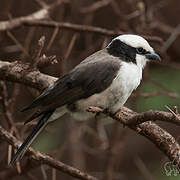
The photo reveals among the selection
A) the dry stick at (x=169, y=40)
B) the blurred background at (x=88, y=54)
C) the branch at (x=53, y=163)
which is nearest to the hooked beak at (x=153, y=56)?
the blurred background at (x=88, y=54)

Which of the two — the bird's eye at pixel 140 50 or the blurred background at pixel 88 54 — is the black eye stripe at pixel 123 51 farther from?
the blurred background at pixel 88 54

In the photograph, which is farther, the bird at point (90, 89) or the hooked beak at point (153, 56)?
the hooked beak at point (153, 56)

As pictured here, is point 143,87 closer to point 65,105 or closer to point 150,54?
point 150,54

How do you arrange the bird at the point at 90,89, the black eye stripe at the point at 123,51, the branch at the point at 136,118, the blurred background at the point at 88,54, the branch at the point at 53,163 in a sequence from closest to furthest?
the branch at the point at 136,118 < the branch at the point at 53,163 < the bird at the point at 90,89 < the black eye stripe at the point at 123,51 < the blurred background at the point at 88,54

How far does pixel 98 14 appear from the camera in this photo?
6.58 m

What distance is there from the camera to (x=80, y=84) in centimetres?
371

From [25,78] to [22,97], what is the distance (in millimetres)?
2692

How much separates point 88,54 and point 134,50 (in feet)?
6.21

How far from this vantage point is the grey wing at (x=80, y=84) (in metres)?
3.59

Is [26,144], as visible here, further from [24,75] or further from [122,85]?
[122,85]

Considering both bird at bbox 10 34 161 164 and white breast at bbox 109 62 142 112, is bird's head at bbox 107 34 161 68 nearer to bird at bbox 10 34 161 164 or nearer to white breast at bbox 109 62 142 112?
bird at bbox 10 34 161 164

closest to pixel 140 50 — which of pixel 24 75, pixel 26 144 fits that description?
pixel 24 75

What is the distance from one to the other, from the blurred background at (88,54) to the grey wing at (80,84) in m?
0.85

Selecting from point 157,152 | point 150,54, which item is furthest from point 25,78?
point 157,152
